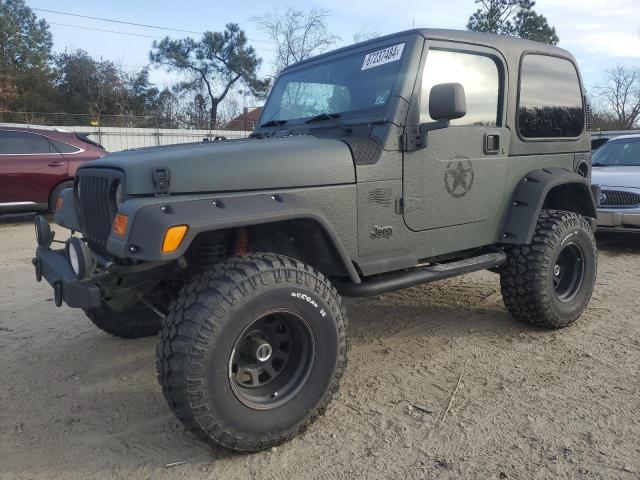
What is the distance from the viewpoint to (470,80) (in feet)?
11.6

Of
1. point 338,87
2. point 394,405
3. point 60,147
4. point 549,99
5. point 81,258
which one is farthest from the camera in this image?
point 60,147

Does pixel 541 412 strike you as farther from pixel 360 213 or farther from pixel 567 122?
pixel 567 122

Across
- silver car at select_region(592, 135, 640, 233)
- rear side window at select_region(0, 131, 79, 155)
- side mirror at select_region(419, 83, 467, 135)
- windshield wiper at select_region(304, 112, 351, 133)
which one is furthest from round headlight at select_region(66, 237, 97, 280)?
rear side window at select_region(0, 131, 79, 155)

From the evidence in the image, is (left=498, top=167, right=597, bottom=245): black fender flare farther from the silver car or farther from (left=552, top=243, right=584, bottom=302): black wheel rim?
the silver car

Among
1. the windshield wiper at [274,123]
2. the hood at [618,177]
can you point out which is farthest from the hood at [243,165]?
the hood at [618,177]

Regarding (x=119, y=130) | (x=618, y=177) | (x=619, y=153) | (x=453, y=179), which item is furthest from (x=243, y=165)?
(x=119, y=130)

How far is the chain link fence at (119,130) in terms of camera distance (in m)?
18.3

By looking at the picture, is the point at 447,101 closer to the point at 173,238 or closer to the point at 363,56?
the point at 363,56

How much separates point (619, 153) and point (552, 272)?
561cm

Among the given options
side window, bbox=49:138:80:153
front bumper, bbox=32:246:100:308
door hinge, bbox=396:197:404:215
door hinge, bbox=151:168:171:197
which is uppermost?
side window, bbox=49:138:80:153

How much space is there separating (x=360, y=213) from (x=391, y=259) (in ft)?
1.24

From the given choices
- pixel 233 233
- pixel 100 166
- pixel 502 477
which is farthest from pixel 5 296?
pixel 502 477

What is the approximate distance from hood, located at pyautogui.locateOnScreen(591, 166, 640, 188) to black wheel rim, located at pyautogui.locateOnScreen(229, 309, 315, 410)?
20.4ft

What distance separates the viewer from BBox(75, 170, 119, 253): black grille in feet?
8.70
